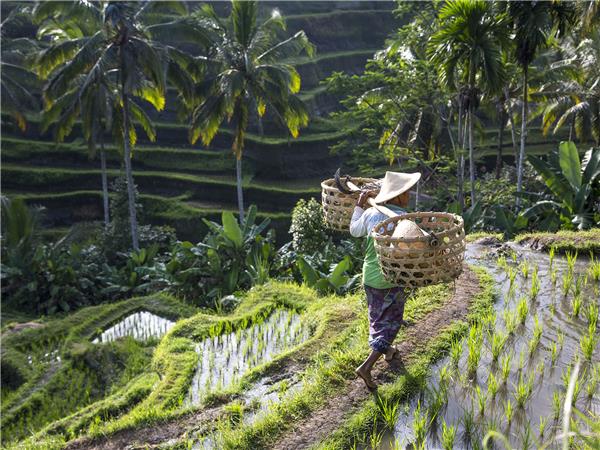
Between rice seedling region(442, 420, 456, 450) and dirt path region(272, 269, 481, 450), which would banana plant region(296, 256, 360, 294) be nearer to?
dirt path region(272, 269, 481, 450)

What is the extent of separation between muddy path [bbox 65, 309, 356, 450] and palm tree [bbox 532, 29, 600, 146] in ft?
47.5

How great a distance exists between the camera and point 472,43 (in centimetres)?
1185

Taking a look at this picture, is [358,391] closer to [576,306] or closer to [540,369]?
[540,369]

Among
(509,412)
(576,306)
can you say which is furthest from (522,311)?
(509,412)

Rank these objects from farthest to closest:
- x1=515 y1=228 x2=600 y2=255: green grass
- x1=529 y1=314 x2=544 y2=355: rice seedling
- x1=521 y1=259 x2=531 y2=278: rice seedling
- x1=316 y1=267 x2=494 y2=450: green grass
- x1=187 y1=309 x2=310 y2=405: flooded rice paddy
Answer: x1=515 y1=228 x2=600 y2=255: green grass
x1=521 y1=259 x2=531 y2=278: rice seedling
x1=187 y1=309 x2=310 y2=405: flooded rice paddy
x1=529 y1=314 x2=544 y2=355: rice seedling
x1=316 y1=267 x2=494 y2=450: green grass

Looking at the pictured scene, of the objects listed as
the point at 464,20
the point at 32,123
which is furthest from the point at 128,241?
the point at 32,123

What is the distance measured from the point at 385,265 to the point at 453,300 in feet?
7.61

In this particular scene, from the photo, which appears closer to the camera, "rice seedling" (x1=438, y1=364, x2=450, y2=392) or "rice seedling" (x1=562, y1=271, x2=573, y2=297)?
"rice seedling" (x1=438, y1=364, x2=450, y2=392)

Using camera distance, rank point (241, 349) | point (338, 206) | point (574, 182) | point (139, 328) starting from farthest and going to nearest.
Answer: point (139, 328)
point (574, 182)
point (241, 349)
point (338, 206)

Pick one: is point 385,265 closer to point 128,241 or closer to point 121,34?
point 121,34

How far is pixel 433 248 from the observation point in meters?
3.57

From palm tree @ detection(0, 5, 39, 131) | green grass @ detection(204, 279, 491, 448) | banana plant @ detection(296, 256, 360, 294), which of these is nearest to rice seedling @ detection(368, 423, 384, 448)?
green grass @ detection(204, 279, 491, 448)

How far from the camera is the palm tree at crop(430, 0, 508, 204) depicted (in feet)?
37.9

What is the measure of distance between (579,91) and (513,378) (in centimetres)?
1680
